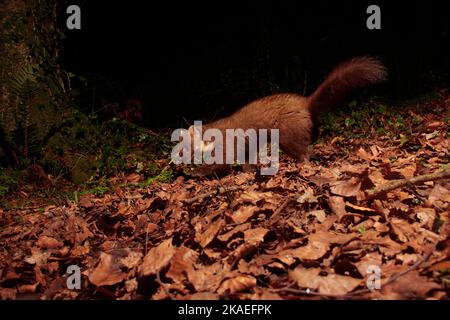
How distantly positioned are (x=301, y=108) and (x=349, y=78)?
915mm

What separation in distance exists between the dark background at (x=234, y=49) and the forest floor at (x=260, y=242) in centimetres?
465

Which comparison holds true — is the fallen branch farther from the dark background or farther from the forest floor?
the dark background

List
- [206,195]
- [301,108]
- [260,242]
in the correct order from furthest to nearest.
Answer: [301,108] < [206,195] < [260,242]

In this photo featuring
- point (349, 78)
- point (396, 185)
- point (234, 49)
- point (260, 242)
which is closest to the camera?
point (260, 242)

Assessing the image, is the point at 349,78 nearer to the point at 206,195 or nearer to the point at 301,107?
the point at 301,107

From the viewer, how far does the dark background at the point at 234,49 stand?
7.75 meters

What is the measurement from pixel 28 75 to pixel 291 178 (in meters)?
4.72

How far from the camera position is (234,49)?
354 inches

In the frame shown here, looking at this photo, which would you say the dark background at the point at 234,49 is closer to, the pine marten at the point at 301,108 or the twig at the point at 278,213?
the pine marten at the point at 301,108

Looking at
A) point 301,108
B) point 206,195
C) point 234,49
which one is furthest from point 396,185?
point 234,49

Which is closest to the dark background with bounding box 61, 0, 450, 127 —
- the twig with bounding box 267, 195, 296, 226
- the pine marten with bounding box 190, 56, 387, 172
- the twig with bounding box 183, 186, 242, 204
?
the pine marten with bounding box 190, 56, 387, 172
